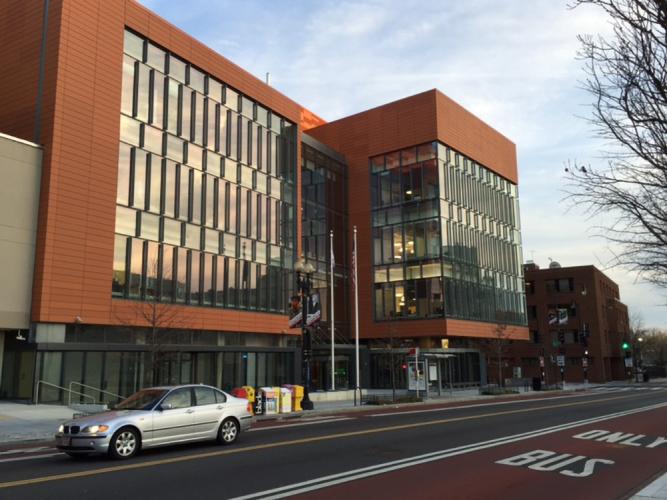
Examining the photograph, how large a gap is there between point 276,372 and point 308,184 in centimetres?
1774

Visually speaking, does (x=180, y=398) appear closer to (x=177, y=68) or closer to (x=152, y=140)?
(x=152, y=140)

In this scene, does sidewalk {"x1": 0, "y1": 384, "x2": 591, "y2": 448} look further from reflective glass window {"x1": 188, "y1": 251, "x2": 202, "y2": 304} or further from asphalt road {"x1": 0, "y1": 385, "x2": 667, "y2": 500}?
reflective glass window {"x1": 188, "y1": 251, "x2": 202, "y2": 304}

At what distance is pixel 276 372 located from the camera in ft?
130

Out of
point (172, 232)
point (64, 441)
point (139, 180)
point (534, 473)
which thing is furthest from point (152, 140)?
point (534, 473)

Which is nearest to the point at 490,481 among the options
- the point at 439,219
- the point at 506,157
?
the point at 439,219

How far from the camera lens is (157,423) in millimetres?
12766

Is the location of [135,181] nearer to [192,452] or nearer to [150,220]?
[150,220]

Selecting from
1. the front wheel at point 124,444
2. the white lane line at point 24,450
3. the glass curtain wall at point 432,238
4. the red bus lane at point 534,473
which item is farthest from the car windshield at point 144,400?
the glass curtain wall at point 432,238

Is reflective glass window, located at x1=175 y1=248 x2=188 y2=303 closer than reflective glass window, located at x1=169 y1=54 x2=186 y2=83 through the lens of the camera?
Yes

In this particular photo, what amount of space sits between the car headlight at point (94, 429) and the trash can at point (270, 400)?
1304 cm

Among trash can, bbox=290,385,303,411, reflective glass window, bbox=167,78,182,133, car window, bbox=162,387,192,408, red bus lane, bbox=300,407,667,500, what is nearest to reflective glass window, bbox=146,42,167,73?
reflective glass window, bbox=167,78,182,133

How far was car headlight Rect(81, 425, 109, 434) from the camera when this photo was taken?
11.8 meters

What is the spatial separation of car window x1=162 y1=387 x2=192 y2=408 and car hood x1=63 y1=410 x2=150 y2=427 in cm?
70

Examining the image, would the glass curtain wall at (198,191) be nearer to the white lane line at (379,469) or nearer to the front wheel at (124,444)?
the front wheel at (124,444)
